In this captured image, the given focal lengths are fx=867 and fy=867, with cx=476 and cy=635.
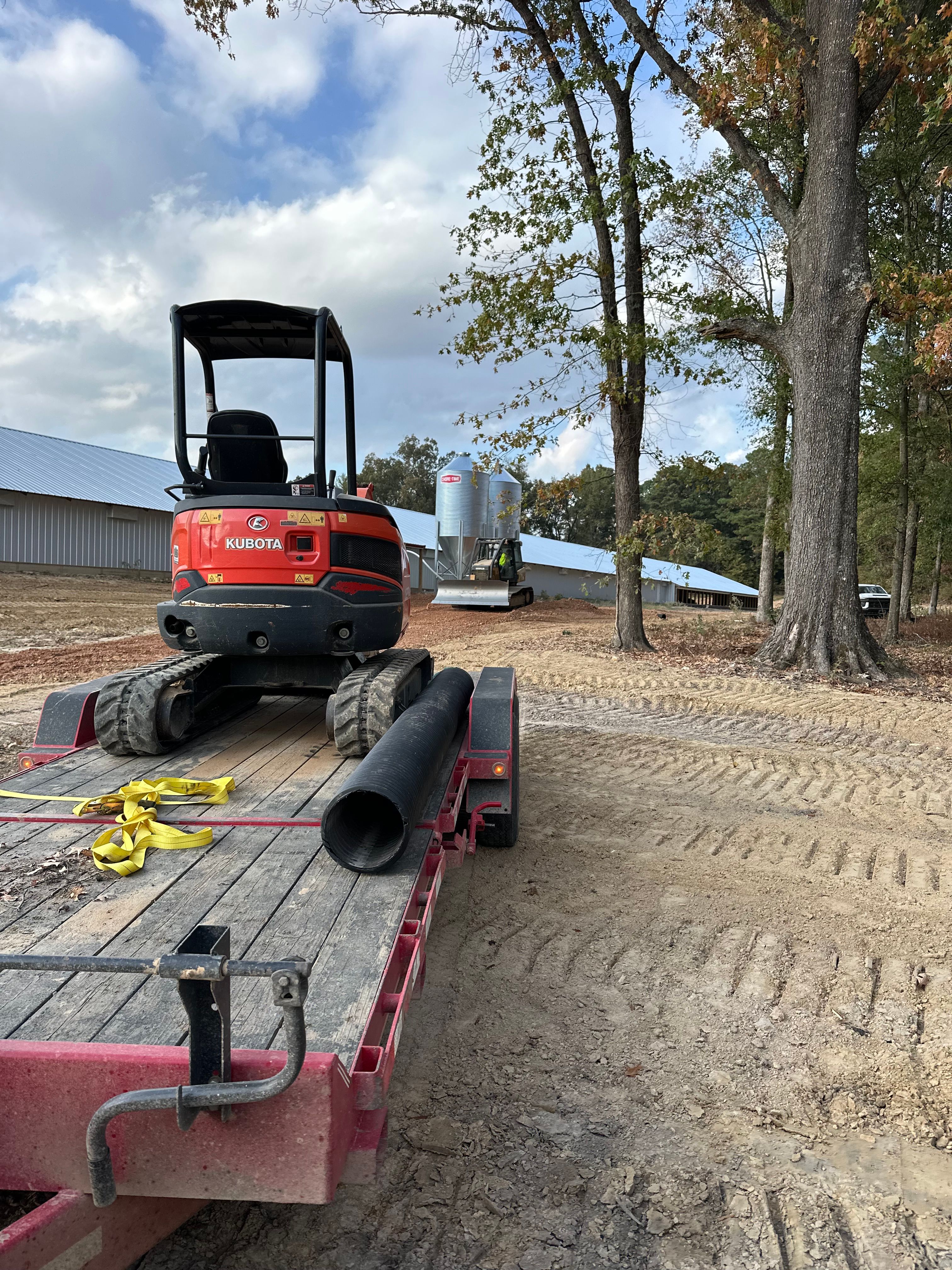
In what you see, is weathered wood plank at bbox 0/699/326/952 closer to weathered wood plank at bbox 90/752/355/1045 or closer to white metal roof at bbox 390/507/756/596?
weathered wood plank at bbox 90/752/355/1045

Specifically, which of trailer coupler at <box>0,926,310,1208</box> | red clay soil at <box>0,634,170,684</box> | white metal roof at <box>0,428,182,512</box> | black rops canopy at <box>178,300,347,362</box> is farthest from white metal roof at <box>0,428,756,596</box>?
trailer coupler at <box>0,926,310,1208</box>

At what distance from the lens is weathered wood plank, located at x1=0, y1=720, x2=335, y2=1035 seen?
7.60 ft

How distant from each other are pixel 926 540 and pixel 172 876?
3296cm

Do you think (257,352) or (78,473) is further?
(78,473)

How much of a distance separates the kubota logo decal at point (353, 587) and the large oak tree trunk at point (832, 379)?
9.28m

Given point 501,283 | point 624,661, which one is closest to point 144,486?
point 501,283

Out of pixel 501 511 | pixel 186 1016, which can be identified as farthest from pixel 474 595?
pixel 186 1016

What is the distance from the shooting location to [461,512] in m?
26.4

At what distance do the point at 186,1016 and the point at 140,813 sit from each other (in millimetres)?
1510

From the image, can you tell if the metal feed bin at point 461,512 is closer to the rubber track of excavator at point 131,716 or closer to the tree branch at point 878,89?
the tree branch at point 878,89

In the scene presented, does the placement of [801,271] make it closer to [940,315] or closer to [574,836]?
[940,315]

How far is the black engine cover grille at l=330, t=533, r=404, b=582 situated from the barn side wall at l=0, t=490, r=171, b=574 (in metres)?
22.7

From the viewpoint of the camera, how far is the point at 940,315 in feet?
39.0

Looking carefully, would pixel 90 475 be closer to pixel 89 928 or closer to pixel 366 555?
pixel 366 555
